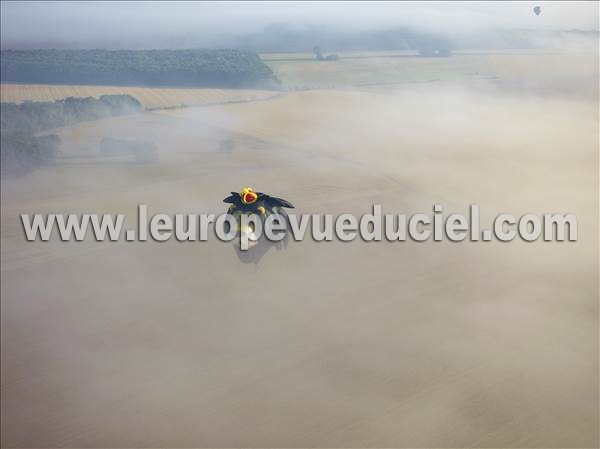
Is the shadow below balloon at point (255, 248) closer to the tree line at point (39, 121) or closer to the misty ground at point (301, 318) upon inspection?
the misty ground at point (301, 318)

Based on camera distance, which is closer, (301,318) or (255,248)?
(255,248)

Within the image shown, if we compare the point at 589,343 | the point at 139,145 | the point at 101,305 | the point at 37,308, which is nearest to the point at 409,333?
the point at 589,343

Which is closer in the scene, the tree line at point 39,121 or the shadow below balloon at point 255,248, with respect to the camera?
the shadow below balloon at point 255,248

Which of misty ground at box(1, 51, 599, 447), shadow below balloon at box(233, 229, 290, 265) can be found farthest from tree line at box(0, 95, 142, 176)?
shadow below balloon at box(233, 229, 290, 265)

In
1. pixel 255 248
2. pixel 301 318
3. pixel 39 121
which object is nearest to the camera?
pixel 255 248

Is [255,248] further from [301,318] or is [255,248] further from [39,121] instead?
[39,121]

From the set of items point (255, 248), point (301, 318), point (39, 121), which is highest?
point (39, 121)

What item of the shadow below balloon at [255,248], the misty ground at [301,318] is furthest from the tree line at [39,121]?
the shadow below balloon at [255,248]

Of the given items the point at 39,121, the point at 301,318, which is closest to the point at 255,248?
the point at 301,318
